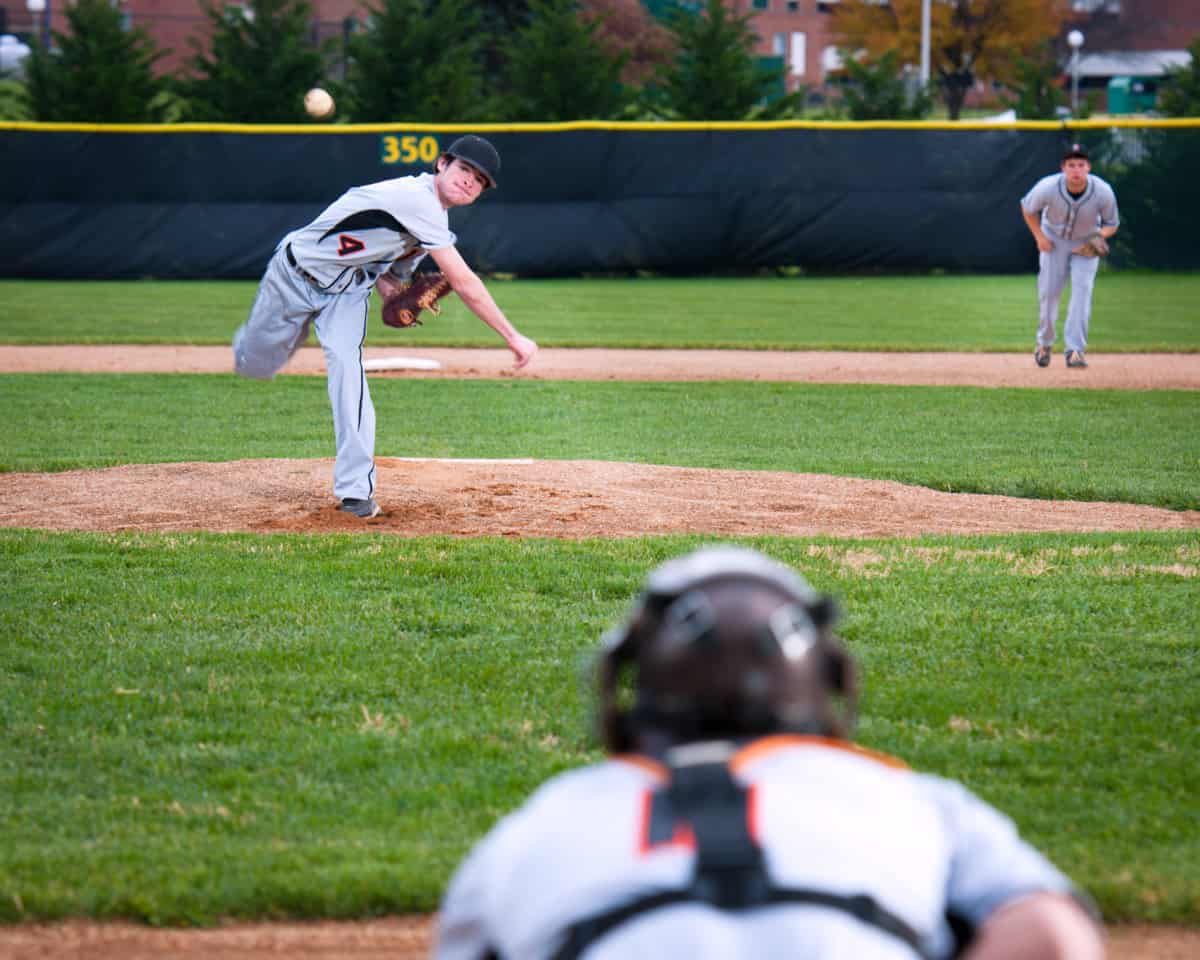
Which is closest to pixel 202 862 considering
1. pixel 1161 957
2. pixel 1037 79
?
pixel 1161 957

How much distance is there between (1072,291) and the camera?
1496cm

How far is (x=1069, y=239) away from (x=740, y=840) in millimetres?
14663

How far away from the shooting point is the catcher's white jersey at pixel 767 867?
1479 millimetres

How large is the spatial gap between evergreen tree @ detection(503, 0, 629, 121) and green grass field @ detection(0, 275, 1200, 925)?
22.7 meters

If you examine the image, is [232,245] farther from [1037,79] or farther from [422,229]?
[1037,79]

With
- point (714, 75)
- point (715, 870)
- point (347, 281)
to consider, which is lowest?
point (715, 870)

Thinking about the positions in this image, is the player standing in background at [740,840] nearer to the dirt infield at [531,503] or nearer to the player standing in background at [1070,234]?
the dirt infield at [531,503]

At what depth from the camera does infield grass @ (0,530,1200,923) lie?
356 centimetres

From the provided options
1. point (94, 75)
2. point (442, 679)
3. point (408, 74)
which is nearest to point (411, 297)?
point (442, 679)

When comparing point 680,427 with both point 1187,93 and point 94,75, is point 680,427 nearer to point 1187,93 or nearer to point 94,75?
point 94,75

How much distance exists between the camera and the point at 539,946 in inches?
60.9

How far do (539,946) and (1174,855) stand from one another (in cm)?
249

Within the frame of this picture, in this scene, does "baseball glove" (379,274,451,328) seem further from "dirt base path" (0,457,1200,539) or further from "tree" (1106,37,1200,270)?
"tree" (1106,37,1200,270)

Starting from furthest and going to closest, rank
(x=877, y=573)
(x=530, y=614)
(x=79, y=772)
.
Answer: (x=877, y=573) → (x=530, y=614) → (x=79, y=772)
